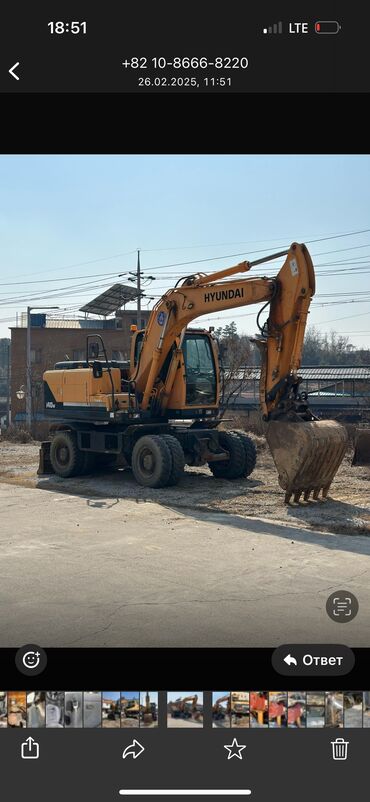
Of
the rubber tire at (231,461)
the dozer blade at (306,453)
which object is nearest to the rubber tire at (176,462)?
the rubber tire at (231,461)

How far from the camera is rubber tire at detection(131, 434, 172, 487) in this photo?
13.8 metres

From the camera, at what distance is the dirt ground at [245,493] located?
10.5 metres

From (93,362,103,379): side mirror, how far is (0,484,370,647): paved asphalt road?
418cm

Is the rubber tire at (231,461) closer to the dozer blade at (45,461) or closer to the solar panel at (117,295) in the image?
the dozer blade at (45,461)

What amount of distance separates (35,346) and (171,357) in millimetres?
35004

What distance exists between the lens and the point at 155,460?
1396 cm
